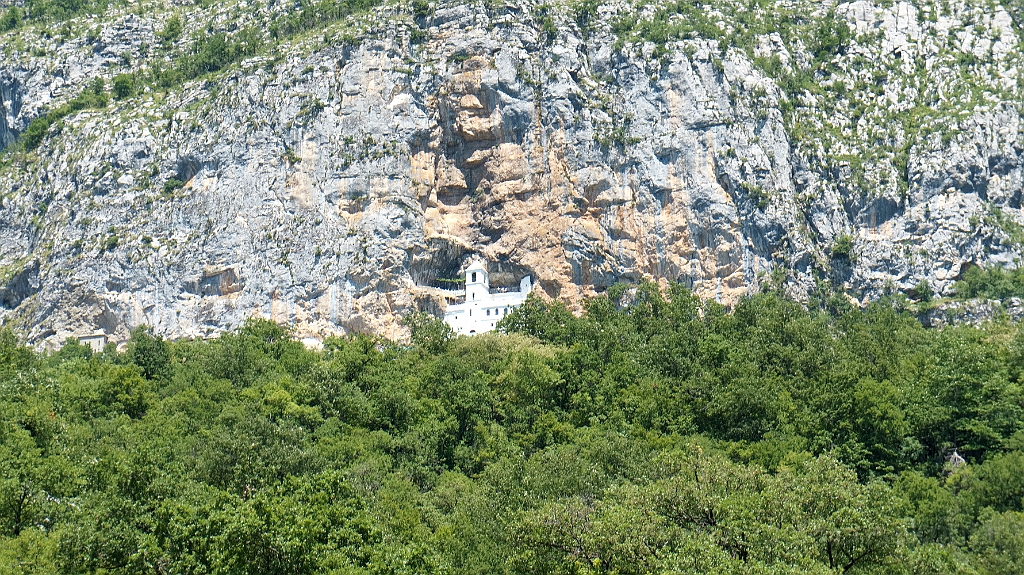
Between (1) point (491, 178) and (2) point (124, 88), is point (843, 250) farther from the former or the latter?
(2) point (124, 88)

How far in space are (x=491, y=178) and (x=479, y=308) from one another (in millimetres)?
10728

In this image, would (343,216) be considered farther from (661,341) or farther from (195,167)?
(661,341)

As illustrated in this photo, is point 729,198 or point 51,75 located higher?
point 51,75

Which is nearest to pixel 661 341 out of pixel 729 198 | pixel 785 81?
pixel 729 198

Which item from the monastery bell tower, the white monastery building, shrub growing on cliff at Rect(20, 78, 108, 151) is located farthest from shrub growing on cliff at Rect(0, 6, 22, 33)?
the white monastery building

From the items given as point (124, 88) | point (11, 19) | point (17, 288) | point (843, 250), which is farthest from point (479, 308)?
point (11, 19)

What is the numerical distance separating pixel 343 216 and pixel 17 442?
4048cm

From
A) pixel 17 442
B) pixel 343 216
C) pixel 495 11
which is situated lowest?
pixel 343 216

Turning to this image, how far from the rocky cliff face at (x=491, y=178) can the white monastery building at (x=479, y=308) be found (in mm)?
1657

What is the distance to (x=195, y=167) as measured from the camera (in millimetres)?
90188

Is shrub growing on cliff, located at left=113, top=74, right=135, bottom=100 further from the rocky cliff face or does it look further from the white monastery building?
the white monastery building

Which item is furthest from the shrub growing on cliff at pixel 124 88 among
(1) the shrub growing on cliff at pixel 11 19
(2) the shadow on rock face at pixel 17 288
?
(1) the shrub growing on cliff at pixel 11 19

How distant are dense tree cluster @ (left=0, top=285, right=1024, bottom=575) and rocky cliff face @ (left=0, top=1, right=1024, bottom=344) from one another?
4.85 metres

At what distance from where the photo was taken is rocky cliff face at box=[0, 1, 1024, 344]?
3354 inches
